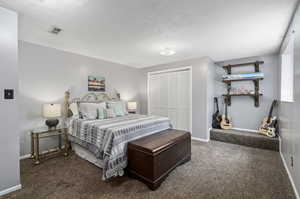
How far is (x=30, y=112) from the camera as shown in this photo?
2783 millimetres

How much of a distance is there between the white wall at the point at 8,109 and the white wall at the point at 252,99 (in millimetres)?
4840

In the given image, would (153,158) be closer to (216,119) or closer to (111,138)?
(111,138)

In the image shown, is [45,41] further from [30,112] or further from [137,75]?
[137,75]

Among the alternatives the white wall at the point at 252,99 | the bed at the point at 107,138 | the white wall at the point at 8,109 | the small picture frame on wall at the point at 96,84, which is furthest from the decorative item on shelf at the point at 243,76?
the white wall at the point at 8,109

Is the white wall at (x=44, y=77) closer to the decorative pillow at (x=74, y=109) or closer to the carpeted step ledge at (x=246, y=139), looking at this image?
the decorative pillow at (x=74, y=109)

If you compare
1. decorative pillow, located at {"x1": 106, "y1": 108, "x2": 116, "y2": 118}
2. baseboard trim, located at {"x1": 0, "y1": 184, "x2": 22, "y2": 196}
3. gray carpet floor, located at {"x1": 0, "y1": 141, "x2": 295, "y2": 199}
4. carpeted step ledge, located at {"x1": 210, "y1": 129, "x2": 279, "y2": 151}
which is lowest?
gray carpet floor, located at {"x1": 0, "y1": 141, "x2": 295, "y2": 199}

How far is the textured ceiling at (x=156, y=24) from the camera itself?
166 cm

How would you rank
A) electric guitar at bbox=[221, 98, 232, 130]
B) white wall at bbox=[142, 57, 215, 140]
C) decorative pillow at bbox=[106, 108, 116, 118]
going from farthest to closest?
1. electric guitar at bbox=[221, 98, 232, 130]
2. white wall at bbox=[142, 57, 215, 140]
3. decorative pillow at bbox=[106, 108, 116, 118]

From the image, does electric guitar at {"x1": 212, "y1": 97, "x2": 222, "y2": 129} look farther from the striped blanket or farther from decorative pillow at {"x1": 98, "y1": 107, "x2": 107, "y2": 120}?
decorative pillow at {"x1": 98, "y1": 107, "x2": 107, "y2": 120}

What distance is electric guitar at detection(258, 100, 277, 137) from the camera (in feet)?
10.7

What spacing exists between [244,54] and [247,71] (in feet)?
1.93

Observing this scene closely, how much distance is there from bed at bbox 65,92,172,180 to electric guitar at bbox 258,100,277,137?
2.52 meters

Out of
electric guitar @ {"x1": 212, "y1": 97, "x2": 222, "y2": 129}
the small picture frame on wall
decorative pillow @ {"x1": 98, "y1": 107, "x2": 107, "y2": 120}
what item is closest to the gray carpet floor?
decorative pillow @ {"x1": 98, "y1": 107, "x2": 107, "y2": 120}

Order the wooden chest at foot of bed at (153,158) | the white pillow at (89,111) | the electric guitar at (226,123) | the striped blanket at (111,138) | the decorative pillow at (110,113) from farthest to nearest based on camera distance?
the electric guitar at (226,123) → the decorative pillow at (110,113) → the white pillow at (89,111) → the striped blanket at (111,138) → the wooden chest at foot of bed at (153,158)
